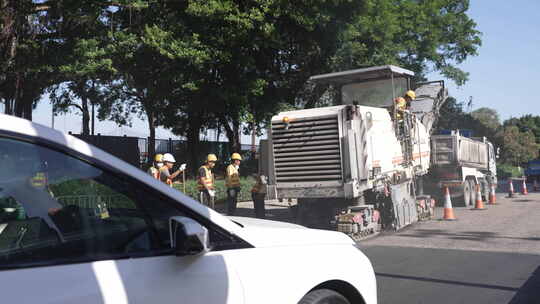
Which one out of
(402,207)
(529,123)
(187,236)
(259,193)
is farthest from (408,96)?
(529,123)

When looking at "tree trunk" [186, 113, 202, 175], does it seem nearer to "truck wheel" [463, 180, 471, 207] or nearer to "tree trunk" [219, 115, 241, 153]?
"tree trunk" [219, 115, 241, 153]

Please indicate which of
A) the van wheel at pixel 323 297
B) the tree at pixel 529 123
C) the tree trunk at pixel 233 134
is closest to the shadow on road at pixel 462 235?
the van wheel at pixel 323 297

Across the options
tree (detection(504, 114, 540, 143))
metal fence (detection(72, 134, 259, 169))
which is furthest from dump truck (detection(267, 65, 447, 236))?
tree (detection(504, 114, 540, 143))

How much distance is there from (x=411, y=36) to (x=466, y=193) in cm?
958

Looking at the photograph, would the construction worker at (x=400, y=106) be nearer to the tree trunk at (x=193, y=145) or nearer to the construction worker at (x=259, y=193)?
the construction worker at (x=259, y=193)

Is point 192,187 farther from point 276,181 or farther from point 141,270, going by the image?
point 141,270

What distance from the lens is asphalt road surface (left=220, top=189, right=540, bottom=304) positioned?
5605 millimetres

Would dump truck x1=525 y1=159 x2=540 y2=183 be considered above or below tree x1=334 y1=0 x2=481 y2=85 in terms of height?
below

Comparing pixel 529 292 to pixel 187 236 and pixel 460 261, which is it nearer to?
→ pixel 460 261

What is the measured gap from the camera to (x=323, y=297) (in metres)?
2.93

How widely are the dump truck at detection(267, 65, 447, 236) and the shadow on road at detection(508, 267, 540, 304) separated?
415 centimetres

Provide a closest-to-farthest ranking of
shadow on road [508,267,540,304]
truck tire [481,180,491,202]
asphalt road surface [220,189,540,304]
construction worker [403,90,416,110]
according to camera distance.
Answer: shadow on road [508,267,540,304] < asphalt road surface [220,189,540,304] < construction worker [403,90,416,110] < truck tire [481,180,491,202]

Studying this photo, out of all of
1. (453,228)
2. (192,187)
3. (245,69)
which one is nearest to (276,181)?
(453,228)

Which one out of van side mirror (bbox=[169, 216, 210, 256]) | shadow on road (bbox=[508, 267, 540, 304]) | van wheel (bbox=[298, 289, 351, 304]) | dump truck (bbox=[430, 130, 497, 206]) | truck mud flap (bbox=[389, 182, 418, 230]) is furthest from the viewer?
dump truck (bbox=[430, 130, 497, 206])
